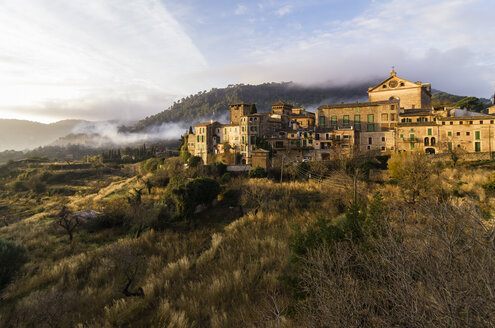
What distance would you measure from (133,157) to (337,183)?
6746 centimetres

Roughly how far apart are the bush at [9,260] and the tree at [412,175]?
24.9 metres

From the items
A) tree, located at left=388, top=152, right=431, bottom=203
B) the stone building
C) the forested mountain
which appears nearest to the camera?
tree, located at left=388, top=152, right=431, bottom=203

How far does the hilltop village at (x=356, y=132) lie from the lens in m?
35.0

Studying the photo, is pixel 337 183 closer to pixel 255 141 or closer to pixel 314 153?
pixel 314 153

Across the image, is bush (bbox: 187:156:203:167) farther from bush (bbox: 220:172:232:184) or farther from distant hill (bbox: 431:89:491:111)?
distant hill (bbox: 431:89:491:111)

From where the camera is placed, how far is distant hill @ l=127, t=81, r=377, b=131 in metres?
168

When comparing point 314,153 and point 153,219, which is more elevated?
point 314,153

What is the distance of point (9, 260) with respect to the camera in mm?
11234

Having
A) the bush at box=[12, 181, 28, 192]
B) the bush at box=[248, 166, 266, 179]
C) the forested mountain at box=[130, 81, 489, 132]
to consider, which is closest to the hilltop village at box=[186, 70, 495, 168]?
the bush at box=[248, 166, 266, 179]

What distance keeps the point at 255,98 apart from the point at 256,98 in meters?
0.79

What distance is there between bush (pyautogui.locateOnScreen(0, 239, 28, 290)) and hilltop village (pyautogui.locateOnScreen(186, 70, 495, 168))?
2761cm

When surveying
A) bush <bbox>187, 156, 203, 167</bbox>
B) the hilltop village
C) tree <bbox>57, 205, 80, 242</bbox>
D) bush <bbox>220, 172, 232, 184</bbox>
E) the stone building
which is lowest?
tree <bbox>57, 205, 80, 242</bbox>

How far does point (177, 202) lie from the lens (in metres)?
23.1

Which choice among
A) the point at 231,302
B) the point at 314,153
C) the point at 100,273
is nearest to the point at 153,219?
the point at 100,273
